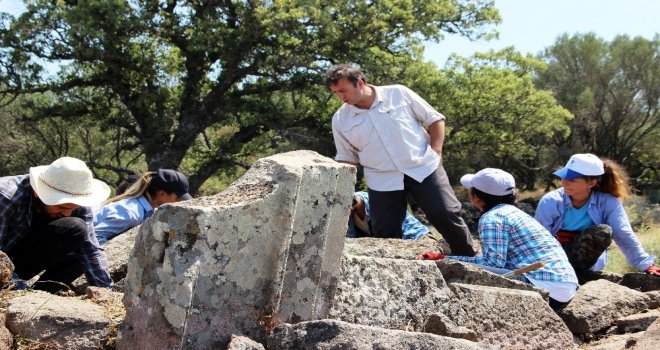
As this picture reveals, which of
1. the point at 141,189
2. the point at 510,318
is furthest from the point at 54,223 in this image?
the point at 510,318

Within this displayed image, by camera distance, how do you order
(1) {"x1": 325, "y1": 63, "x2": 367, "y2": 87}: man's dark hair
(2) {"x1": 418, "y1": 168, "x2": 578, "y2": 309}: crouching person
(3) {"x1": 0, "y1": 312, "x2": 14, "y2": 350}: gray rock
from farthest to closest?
(1) {"x1": 325, "y1": 63, "x2": 367, "y2": 87}: man's dark hair
(2) {"x1": 418, "y1": 168, "x2": 578, "y2": 309}: crouching person
(3) {"x1": 0, "y1": 312, "x2": 14, "y2": 350}: gray rock

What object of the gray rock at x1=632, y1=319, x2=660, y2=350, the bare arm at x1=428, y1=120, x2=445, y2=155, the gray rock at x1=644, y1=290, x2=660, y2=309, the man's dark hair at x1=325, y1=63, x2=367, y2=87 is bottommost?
the gray rock at x1=644, y1=290, x2=660, y2=309

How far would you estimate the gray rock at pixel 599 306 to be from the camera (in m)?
4.62

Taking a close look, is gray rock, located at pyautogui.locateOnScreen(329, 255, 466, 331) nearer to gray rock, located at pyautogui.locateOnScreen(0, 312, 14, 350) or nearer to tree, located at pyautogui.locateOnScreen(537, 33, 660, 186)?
gray rock, located at pyautogui.locateOnScreen(0, 312, 14, 350)

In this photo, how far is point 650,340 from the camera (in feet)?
11.7

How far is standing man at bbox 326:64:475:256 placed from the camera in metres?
5.45

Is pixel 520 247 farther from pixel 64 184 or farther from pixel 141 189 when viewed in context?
pixel 141 189

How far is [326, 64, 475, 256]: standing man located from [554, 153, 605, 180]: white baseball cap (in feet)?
2.96

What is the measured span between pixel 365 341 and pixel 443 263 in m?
1.49

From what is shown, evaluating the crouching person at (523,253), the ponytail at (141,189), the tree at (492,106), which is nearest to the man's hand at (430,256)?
the crouching person at (523,253)

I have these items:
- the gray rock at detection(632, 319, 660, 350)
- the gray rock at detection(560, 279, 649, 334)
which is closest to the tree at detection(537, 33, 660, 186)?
the gray rock at detection(560, 279, 649, 334)

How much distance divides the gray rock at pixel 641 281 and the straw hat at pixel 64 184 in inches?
157

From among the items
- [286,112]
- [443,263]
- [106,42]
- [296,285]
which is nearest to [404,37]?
[286,112]

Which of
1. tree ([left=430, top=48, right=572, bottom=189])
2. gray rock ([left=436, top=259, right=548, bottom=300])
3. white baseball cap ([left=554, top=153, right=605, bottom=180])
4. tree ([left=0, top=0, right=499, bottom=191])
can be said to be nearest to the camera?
gray rock ([left=436, top=259, right=548, bottom=300])
